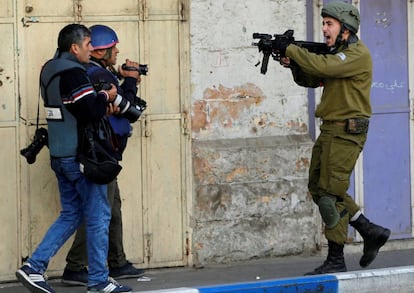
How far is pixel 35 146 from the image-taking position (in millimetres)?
7676

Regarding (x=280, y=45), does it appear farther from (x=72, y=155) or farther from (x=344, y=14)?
(x=72, y=155)

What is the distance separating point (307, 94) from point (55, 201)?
2.23 metres

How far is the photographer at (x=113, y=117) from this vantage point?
25.3 feet

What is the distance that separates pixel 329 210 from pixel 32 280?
2151 millimetres

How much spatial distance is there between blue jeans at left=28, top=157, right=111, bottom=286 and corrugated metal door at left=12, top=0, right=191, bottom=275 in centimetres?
71

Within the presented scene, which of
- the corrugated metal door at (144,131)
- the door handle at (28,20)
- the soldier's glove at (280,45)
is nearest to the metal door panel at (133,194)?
the corrugated metal door at (144,131)

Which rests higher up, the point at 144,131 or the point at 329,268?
the point at 144,131


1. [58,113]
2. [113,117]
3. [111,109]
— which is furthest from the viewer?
[113,117]

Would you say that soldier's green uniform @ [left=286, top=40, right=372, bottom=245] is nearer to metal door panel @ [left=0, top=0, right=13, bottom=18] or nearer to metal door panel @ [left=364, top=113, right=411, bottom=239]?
metal door panel @ [left=364, top=113, right=411, bottom=239]

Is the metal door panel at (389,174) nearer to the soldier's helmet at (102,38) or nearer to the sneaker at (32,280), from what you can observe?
the soldier's helmet at (102,38)

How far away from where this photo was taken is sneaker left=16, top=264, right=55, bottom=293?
24.5ft

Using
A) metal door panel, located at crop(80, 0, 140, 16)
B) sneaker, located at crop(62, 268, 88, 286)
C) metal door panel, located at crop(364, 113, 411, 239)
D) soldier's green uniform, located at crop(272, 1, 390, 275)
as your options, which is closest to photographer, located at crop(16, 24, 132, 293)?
sneaker, located at crop(62, 268, 88, 286)

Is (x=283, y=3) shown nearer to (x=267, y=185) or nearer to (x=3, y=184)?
(x=267, y=185)

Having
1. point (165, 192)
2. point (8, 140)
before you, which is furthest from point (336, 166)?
point (8, 140)
